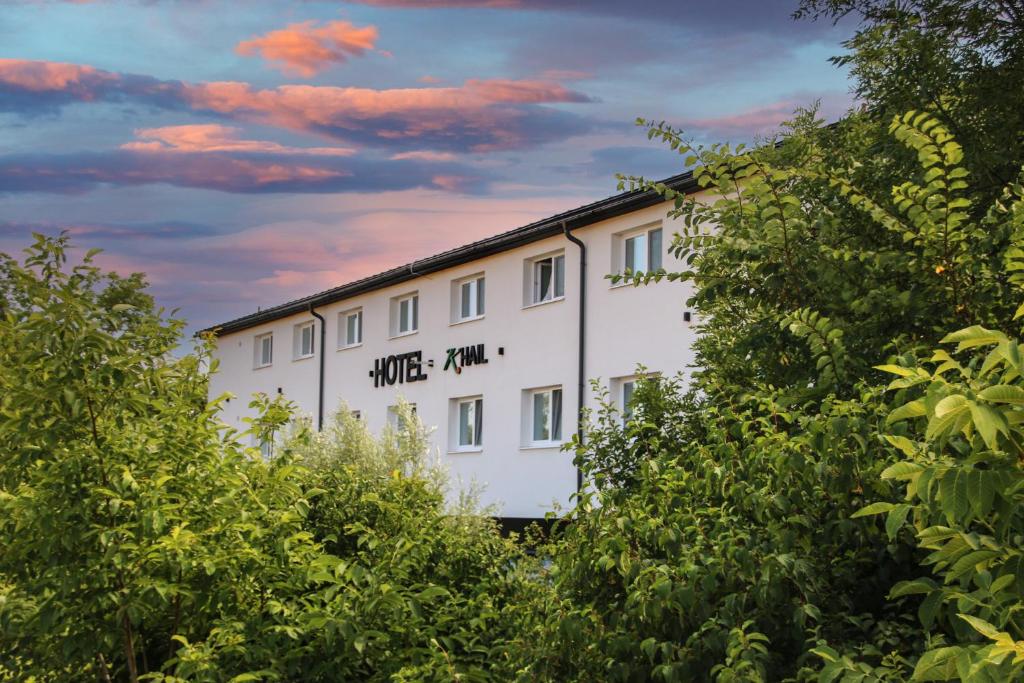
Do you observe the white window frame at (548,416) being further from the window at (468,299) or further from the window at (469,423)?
the window at (468,299)

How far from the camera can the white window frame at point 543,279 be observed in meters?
25.5

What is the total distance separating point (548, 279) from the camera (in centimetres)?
2606

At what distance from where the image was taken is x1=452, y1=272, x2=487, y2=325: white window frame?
28.2 metres

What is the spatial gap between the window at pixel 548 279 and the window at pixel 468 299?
2.15 m

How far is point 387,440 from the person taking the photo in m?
19.7

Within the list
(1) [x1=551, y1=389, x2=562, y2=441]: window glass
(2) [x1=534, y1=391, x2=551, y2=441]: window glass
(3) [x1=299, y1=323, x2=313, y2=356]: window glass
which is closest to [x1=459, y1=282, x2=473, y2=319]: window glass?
(2) [x1=534, y1=391, x2=551, y2=441]: window glass

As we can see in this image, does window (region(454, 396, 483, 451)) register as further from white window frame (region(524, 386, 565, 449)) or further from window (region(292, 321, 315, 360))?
window (region(292, 321, 315, 360))

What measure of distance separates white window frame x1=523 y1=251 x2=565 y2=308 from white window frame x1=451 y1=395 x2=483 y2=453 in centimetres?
297

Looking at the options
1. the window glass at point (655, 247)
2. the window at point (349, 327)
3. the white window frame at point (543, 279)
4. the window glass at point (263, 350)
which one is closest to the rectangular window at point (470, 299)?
the white window frame at point (543, 279)

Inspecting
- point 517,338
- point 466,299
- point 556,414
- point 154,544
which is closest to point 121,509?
Answer: point 154,544

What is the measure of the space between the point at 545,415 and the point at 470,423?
308 centimetres

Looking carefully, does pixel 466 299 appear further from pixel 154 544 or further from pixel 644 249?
pixel 154 544

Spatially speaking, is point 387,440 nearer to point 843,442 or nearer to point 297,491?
point 297,491

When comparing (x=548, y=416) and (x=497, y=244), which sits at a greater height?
(x=497, y=244)
